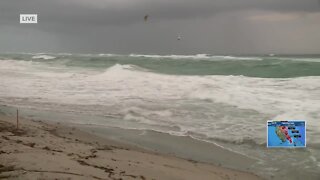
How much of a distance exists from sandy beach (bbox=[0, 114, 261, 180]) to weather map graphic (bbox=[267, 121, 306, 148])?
0.97m

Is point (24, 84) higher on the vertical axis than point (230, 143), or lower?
higher

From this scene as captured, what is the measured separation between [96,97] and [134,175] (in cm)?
899

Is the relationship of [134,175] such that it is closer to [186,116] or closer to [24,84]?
[186,116]

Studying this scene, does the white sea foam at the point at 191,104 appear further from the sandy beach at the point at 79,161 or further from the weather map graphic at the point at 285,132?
the weather map graphic at the point at 285,132

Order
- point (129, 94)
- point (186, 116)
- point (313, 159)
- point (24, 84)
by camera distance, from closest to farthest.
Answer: point (313, 159), point (186, 116), point (129, 94), point (24, 84)

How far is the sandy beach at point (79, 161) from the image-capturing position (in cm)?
373

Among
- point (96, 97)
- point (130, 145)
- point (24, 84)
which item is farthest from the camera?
point (24, 84)

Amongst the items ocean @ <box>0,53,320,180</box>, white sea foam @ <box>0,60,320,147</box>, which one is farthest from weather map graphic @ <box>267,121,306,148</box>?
white sea foam @ <box>0,60,320,147</box>

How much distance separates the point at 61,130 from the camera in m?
7.10

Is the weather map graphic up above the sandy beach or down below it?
above

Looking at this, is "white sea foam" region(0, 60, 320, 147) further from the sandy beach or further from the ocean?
the sandy beach

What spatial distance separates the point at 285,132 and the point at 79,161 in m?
2.18

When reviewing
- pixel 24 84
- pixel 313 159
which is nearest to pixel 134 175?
pixel 313 159

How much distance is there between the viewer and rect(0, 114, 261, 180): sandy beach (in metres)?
3.73
